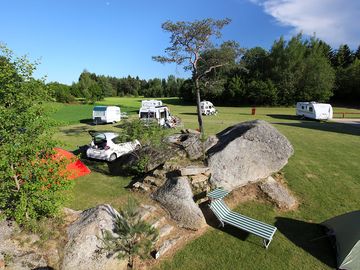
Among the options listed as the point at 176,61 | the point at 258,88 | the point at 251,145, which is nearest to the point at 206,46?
the point at 176,61

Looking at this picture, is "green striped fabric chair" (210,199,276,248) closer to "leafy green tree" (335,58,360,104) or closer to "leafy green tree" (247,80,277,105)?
"leafy green tree" (247,80,277,105)

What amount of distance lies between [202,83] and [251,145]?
42.5 ft

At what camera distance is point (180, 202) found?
1003cm

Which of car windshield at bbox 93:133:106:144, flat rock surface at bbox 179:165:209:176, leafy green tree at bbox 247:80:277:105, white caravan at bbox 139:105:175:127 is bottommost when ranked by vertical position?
flat rock surface at bbox 179:165:209:176

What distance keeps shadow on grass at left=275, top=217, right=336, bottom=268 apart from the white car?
8.97 metres

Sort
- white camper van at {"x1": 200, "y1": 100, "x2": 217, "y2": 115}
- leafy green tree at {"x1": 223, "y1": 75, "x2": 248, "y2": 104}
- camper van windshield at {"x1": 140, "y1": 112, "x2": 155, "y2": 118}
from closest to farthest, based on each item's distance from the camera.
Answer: camper van windshield at {"x1": 140, "y1": 112, "x2": 155, "y2": 118}, white camper van at {"x1": 200, "y1": 100, "x2": 217, "y2": 115}, leafy green tree at {"x1": 223, "y1": 75, "x2": 248, "y2": 104}

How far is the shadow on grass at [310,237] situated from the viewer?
8.19 metres

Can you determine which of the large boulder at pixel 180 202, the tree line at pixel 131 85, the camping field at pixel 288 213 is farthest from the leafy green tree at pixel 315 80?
the large boulder at pixel 180 202

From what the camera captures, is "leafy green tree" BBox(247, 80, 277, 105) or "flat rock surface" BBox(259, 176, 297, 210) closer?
"flat rock surface" BBox(259, 176, 297, 210)

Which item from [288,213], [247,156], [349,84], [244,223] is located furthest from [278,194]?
[349,84]

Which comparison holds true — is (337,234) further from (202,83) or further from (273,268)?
(202,83)

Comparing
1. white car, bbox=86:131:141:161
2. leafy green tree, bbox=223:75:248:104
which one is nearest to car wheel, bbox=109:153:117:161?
white car, bbox=86:131:141:161

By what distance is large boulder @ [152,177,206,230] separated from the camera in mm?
9602

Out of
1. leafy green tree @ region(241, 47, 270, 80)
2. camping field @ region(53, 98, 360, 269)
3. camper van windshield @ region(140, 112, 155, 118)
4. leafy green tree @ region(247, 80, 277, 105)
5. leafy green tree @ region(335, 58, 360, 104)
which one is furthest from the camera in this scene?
leafy green tree @ region(241, 47, 270, 80)
